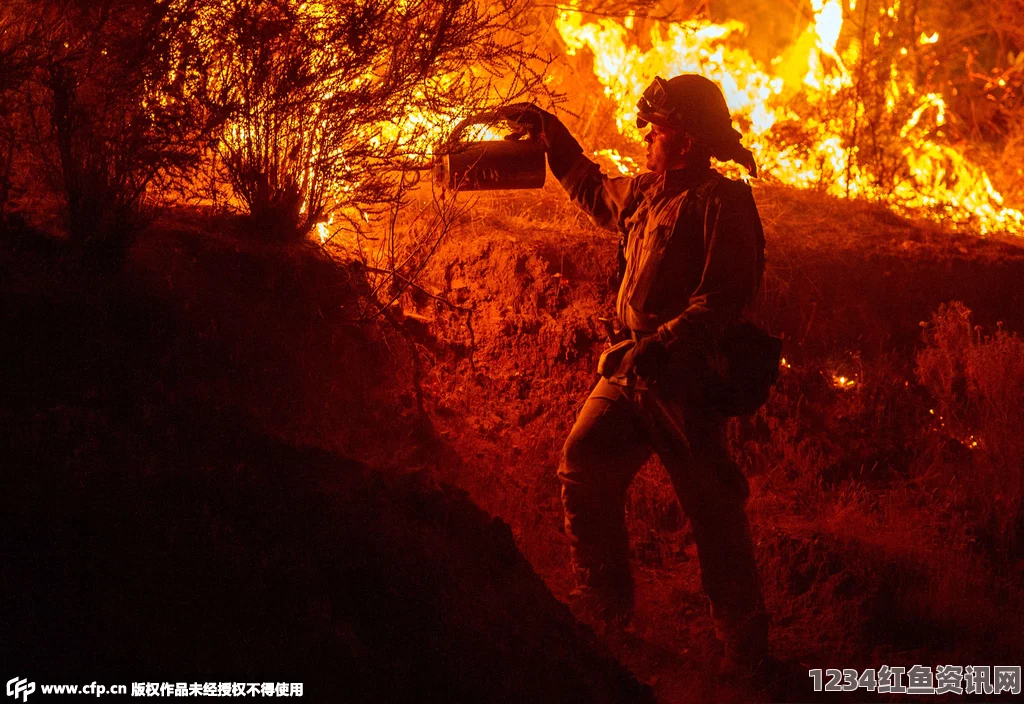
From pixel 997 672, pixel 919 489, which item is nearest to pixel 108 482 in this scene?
pixel 997 672

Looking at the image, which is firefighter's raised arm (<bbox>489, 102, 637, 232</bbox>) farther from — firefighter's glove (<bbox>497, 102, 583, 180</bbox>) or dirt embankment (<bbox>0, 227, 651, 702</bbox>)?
dirt embankment (<bbox>0, 227, 651, 702</bbox>)

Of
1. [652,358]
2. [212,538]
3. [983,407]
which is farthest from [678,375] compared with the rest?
[983,407]

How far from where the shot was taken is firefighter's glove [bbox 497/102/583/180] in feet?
14.9

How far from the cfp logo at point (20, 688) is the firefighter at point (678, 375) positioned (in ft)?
7.13

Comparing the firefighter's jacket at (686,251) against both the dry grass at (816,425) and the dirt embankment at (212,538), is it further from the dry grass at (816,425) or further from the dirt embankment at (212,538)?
the dry grass at (816,425)

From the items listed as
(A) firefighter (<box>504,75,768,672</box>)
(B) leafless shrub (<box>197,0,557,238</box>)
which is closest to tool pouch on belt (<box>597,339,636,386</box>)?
(A) firefighter (<box>504,75,768,672</box>)

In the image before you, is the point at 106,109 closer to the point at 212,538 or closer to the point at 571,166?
the point at 571,166

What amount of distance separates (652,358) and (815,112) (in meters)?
5.41

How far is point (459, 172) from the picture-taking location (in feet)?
15.9

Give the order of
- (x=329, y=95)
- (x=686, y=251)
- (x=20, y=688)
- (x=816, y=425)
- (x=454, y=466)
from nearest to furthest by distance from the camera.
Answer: (x=20, y=688) → (x=686, y=251) → (x=329, y=95) → (x=454, y=466) → (x=816, y=425)

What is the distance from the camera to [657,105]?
13.7ft

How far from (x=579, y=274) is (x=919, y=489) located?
2.34m

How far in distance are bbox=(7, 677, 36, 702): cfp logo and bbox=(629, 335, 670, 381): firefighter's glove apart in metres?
2.34

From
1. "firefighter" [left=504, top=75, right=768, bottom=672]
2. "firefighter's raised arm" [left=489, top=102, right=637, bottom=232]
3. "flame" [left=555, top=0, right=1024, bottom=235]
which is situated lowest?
"firefighter" [left=504, top=75, right=768, bottom=672]
